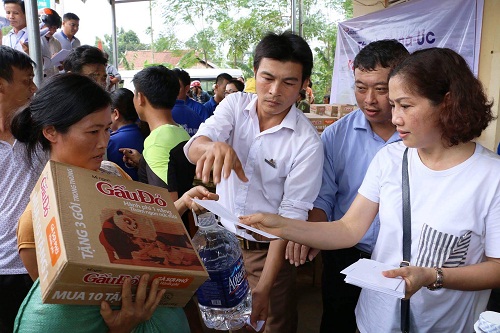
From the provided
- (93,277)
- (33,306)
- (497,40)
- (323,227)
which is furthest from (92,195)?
(497,40)

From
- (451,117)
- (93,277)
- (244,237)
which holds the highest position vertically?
(451,117)

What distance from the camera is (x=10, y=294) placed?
62.2 inches

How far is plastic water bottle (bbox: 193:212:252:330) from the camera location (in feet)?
3.89

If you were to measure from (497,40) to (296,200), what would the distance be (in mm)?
3502

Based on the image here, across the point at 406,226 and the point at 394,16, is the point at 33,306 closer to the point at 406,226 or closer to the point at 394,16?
the point at 406,226

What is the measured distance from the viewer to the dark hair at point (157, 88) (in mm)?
2514

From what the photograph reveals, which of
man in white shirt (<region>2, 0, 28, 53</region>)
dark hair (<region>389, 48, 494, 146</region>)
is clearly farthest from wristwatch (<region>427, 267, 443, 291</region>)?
man in white shirt (<region>2, 0, 28, 53</region>)

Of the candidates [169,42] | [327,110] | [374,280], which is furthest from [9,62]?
[169,42]

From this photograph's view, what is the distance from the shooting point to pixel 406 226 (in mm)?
1294

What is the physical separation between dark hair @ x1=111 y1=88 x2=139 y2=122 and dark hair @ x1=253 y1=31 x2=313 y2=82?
156cm

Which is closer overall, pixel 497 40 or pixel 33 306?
pixel 33 306

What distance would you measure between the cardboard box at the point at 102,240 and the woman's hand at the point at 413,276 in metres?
0.53

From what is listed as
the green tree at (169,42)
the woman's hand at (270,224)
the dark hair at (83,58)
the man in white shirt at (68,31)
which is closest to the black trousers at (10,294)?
the woman's hand at (270,224)

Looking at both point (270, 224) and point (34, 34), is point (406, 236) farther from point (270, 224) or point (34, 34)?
point (34, 34)
